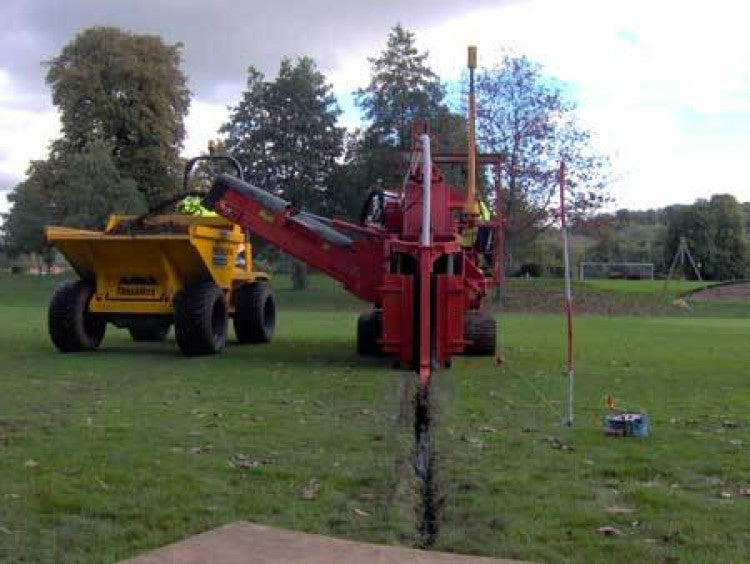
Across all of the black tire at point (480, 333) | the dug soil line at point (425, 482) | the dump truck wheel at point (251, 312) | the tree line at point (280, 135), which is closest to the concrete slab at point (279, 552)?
the dug soil line at point (425, 482)

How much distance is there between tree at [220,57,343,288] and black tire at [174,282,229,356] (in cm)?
3436

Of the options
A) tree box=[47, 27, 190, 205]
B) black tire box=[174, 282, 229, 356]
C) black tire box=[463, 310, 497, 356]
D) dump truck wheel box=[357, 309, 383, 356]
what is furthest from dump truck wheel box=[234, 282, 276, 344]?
tree box=[47, 27, 190, 205]

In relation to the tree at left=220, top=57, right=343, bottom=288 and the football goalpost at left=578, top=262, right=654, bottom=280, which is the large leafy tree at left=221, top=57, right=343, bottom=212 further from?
the football goalpost at left=578, top=262, right=654, bottom=280

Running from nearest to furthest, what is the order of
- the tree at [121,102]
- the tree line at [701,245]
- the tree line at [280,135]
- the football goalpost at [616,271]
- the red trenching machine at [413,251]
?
1. the red trenching machine at [413,251]
2. the tree line at [280,135]
3. the tree at [121,102]
4. the tree line at [701,245]
5. the football goalpost at [616,271]

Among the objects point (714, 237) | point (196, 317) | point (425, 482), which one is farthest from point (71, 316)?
point (714, 237)

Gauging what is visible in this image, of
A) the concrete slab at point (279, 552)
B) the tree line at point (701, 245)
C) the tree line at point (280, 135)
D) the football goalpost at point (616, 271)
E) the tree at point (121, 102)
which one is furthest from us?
the football goalpost at point (616, 271)

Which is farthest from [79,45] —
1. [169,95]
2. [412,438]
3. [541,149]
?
[412,438]

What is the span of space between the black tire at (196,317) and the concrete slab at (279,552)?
33.0 feet

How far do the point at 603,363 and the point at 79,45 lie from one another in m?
53.8

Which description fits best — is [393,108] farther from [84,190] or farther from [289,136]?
[84,190]

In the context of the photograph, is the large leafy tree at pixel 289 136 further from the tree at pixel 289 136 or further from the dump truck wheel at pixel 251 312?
the dump truck wheel at pixel 251 312

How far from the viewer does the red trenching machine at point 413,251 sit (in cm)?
1284

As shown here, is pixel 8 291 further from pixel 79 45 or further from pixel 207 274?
pixel 207 274

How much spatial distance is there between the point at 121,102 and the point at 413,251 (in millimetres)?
52404
